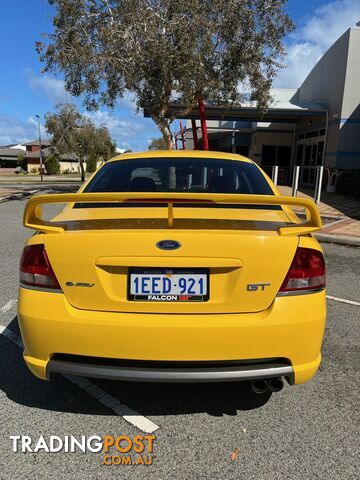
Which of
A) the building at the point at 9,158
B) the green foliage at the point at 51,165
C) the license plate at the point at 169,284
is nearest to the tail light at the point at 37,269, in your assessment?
the license plate at the point at 169,284

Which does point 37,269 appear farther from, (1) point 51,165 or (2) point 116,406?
(1) point 51,165

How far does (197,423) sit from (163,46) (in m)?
13.0

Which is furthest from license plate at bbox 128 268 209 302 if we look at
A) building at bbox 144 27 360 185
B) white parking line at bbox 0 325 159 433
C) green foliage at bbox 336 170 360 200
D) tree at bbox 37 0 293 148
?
building at bbox 144 27 360 185

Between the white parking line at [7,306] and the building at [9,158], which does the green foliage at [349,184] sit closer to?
the white parking line at [7,306]

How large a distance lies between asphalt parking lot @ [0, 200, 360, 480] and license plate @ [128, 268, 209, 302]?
85cm

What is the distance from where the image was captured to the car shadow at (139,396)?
2672 millimetres

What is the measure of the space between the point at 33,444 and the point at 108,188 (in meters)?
1.93

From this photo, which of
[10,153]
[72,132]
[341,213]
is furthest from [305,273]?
[10,153]

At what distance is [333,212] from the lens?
496 inches

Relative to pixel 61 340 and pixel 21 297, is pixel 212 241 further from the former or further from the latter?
pixel 21 297

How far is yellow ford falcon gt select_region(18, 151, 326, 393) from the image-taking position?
7.17 feet

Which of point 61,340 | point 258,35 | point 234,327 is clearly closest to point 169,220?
point 234,327

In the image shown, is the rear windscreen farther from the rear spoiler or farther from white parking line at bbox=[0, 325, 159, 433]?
white parking line at bbox=[0, 325, 159, 433]

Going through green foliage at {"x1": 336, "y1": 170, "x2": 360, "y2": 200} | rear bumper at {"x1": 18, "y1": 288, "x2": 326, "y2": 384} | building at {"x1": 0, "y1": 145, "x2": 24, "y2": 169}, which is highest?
rear bumper at {"x1": 18, "y1": 288, "x2": 326, "y2": 384}
